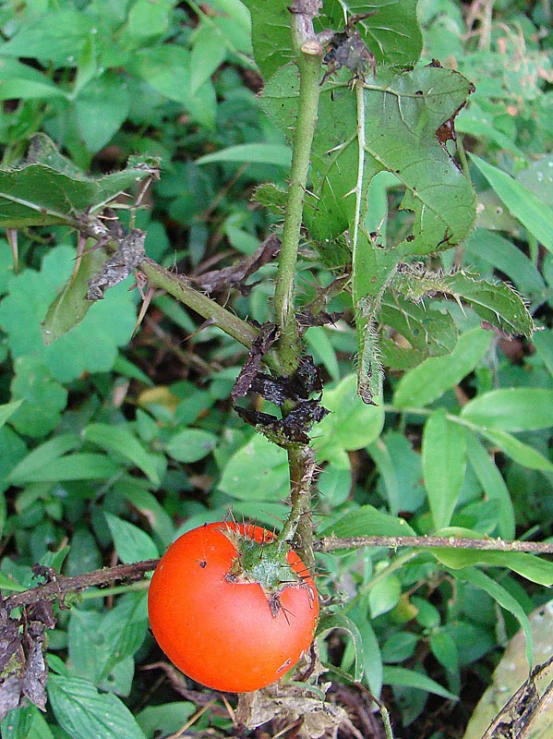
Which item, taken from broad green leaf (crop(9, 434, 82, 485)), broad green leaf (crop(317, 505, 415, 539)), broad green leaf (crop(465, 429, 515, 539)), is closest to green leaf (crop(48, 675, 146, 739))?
broad green leaf (crop(317, 505, 415, 539))

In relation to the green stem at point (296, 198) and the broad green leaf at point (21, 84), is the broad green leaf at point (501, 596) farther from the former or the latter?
the broad green leaf at point (21, 84)

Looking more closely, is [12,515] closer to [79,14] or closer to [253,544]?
[253,544]

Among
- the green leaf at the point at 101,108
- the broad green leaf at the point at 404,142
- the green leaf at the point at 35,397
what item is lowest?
the green leaf at the point at 35,397

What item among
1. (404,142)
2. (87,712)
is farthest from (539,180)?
(87,712)

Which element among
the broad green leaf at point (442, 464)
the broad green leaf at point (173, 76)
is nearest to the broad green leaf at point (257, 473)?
the broad green leaf at point (442, 464)

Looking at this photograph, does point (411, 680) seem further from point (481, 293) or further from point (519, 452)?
point (481, 293)

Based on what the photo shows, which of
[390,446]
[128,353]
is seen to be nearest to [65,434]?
[128,353]

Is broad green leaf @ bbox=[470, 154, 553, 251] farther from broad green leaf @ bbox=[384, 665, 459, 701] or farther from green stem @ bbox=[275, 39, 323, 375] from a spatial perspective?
broad green leaf @ bbox=[384, 665, 459, 701]
